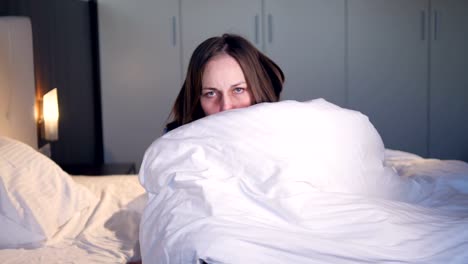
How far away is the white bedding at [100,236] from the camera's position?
1445mm

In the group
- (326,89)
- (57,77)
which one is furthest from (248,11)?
(57,77)

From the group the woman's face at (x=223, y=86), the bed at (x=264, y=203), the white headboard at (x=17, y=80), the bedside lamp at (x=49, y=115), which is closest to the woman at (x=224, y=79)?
the woman's face at (x=223, y=86)

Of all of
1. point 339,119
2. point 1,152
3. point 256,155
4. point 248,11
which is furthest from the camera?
point 248,11

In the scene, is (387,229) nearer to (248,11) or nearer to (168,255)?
(168,255)

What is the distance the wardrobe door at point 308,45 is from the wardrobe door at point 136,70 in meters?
0.62

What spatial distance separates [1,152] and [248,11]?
2.30 metres

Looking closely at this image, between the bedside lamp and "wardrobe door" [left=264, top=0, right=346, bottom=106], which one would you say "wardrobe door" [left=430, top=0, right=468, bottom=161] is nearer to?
"wardrobe door" [left=264, top=0, right=346, bottom=106]

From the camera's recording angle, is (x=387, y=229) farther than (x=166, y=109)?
No

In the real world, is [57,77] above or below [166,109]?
above

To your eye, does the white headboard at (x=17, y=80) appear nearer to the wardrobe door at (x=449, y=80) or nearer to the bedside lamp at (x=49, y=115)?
the bedside lamp at (x=49, y=115)

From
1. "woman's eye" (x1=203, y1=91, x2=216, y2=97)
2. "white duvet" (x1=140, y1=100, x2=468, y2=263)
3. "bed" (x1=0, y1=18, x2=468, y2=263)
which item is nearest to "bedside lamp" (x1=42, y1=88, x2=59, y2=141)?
"bed" (x1=0, y1=18, x2=468, y2=263)

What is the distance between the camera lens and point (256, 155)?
1.16m

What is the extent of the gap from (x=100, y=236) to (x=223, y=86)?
0.53 meters

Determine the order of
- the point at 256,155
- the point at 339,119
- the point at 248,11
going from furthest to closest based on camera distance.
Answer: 1. the point at 248,11
2. the point at 339,119
3. the point at 256,155
